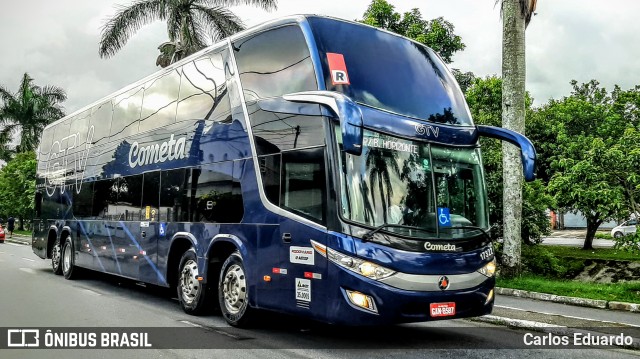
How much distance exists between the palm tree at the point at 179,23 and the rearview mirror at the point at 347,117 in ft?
60.5

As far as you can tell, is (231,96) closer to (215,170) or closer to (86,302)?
(215,170)

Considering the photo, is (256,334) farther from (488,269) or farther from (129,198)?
(129,198)

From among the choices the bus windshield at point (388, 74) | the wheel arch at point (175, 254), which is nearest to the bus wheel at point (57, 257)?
the wheel arch at point (175, 254)

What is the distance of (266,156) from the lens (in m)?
7.91

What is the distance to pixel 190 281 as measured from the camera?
955 cm

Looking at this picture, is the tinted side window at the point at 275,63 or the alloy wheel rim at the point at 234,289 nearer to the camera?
the tinted side window at the point at 275,63

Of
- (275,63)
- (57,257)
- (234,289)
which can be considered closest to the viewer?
(275,63)

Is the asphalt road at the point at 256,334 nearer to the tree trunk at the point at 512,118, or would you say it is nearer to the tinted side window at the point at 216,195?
the tinted side window at the point at 216,195

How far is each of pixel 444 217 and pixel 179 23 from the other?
20.4m

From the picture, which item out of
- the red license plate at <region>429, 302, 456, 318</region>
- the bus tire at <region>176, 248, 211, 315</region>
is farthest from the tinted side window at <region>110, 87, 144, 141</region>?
the red license plate at <region>429, 302, 456, 318</region>

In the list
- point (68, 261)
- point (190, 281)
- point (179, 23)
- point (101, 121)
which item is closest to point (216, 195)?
point (190, 281)

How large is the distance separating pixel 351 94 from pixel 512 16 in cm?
905

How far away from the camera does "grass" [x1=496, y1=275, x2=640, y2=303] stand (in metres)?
11.7

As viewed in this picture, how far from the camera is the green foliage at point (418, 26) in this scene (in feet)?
85.5
